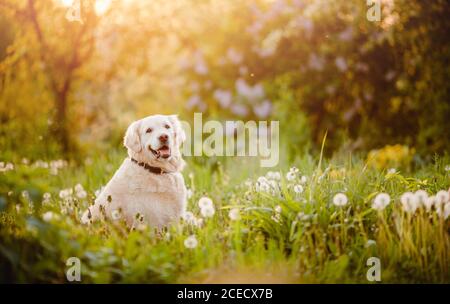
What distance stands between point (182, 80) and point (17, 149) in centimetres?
345

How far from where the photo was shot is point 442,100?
6.88m

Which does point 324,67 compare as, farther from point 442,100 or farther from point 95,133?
point 95,133

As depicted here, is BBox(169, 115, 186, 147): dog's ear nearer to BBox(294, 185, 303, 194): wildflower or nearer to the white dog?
the white dog

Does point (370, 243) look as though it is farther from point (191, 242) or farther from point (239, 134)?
point (239, 134)

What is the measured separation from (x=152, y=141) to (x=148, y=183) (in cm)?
32

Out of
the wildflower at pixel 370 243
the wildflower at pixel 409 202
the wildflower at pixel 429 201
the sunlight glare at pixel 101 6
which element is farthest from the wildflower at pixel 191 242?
the sunlight glare at pixel 101 6

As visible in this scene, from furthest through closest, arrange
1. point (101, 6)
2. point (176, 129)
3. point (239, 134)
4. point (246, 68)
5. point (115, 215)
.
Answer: point (246, 68)
point (239, 134)
point (101, 6)
point (176, 129)
point (115, 215)

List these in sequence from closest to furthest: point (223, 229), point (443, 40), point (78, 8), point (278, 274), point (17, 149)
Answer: point (278, 274) → point (223, 229) → point (78, 8) → point (443, 40) → point (17, 149)

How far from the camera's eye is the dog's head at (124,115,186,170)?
4.25 m

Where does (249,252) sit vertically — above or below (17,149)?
below

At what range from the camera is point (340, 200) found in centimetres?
355

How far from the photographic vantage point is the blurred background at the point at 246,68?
7.08 m

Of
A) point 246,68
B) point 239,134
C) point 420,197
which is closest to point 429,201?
point 420,197
